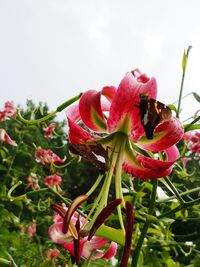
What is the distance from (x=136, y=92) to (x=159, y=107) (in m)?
0.04

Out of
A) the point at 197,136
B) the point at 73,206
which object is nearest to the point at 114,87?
the point at 73,206

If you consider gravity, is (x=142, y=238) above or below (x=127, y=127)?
below

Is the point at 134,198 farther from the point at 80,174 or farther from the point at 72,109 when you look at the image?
the point at 80,174

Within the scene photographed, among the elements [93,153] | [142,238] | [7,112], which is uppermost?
[7,112]

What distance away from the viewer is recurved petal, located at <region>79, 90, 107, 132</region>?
580 mm

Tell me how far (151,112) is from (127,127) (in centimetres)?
10

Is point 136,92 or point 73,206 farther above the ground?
point 136,92

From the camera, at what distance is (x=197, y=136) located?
1.78 meters

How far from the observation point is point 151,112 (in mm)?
491

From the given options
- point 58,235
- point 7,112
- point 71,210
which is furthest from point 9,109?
point 71,210

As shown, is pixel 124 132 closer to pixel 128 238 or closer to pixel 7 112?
pixel 128 238

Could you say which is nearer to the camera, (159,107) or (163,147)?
(159,107)

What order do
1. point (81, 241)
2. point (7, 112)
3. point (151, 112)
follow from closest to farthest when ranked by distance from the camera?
1. point (151, 112)
2. point (81, 241)
3. point (7, 112)

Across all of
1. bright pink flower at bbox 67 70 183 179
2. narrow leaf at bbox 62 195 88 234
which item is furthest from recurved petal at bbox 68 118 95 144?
narrow leaf at bbox 62 195 88 234
